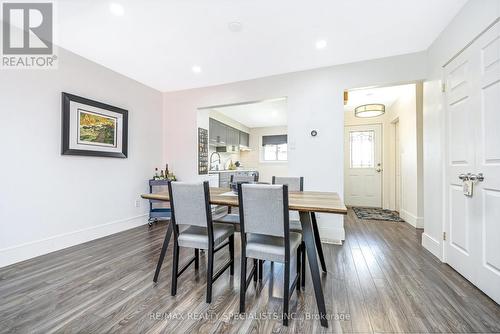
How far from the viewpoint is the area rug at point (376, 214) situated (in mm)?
4246

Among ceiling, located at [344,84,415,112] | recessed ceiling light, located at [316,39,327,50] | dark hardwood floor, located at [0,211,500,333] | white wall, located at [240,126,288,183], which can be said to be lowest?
dark hardwood floor, located at [0,211,500,333]

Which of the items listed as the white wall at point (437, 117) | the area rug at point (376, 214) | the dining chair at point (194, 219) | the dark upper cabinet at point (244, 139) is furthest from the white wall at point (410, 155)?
the dark upper cabinet at point (244, 139)

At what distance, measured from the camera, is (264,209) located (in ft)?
4.78

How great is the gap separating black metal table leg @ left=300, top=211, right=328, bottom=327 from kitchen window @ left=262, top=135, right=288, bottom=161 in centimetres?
587

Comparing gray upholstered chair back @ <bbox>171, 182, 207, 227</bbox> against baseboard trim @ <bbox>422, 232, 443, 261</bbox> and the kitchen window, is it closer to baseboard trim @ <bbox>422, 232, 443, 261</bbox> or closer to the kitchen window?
baseboard trim @ <bbox>422, 232, 443, 261</bbox>

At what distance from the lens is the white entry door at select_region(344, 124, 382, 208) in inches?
210

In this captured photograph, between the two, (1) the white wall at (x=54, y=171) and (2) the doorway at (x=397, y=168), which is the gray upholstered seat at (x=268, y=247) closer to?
(1) the white wall at (x=54, y=171)

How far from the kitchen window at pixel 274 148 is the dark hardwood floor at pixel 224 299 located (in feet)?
16.8

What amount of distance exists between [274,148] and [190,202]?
6.07 meters

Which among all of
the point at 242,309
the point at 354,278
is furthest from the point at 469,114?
the point at 242,309

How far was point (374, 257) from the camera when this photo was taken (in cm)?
245

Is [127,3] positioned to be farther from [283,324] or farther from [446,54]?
[446,54]

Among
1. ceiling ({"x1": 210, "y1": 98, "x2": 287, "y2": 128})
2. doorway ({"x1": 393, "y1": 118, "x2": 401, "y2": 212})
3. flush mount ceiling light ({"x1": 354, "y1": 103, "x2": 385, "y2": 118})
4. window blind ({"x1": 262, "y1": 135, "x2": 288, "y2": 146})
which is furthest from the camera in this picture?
window blind ({"x1": 262, "y1": 135, "x2": 288, "y2": 146})

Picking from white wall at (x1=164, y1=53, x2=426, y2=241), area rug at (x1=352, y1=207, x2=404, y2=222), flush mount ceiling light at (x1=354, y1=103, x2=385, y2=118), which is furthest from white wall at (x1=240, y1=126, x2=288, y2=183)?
white wall at (x1=164, y1=53, x2=426, y2=241)
